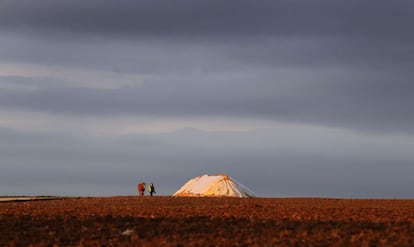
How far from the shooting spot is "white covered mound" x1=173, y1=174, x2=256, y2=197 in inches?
2891

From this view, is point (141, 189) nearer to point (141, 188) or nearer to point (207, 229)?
point (141, 188)

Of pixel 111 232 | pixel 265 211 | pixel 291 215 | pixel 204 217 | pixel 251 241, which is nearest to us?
pixel 251 241

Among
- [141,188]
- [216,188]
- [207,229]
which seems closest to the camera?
[207,229]

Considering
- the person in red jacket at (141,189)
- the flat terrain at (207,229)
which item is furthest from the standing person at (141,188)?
the flat terrain at (207,229)

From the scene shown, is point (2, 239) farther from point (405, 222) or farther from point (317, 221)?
point (405, 222)

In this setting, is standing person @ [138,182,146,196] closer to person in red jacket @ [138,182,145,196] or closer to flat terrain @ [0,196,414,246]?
person in red jacket @ [138,182,145,196]

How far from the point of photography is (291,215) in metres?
38.7

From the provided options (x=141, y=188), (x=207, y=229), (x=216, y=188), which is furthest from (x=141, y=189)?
Answer: (x=207, y=229)

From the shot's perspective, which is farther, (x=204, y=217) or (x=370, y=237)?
(x=204, y=217)

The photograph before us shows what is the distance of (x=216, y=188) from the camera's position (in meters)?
73.8

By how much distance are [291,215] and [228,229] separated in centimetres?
799

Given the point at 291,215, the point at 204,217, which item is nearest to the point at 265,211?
the point at 291,215

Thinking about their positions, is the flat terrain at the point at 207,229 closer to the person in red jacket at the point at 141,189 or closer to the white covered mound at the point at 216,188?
the white covered mound at the point at 216,188

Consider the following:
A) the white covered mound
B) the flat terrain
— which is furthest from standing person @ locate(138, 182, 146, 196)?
the flat terrain
